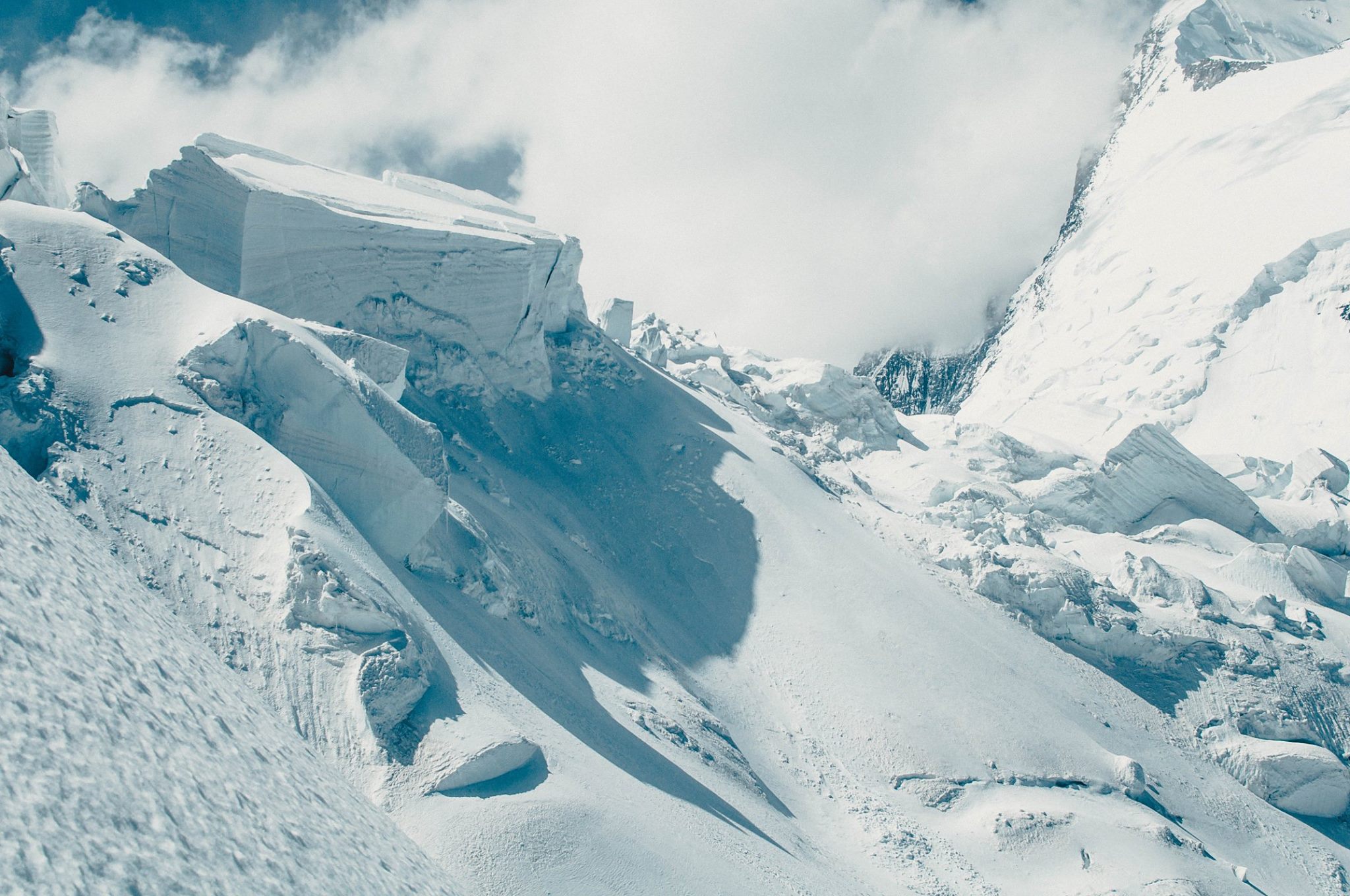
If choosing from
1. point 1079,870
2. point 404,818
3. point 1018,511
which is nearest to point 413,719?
point 404,818

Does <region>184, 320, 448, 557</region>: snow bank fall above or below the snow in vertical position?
above

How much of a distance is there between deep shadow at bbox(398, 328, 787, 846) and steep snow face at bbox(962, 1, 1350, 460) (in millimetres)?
22798

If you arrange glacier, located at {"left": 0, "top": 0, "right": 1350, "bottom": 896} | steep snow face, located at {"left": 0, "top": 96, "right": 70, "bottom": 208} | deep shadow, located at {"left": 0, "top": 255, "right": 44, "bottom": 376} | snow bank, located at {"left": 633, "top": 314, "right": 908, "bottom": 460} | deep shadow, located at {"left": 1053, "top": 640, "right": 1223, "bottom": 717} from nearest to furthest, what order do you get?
glacier, located at {"left": 0, "top": 0, "right": 1350, "bottom": 896} < deep shadow, located at {"left": 0, "top": 255, "right": 44, "bottom": 376} < steep snow face, located at {"left": 0, "top": 96, "right": 70, "bottom": 208} < deep shadow, located at {"left": 1053, "top": 640, "right": 1223, "bottom": 717} < snow bank, located at {"left": 633, "top": 314, "right": 908, "bottom": 460}

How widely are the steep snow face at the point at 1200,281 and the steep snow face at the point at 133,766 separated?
4987cm

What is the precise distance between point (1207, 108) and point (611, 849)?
92675 millimetres

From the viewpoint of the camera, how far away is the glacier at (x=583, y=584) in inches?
222

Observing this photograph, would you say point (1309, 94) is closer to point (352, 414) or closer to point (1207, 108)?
point (1207, 108)

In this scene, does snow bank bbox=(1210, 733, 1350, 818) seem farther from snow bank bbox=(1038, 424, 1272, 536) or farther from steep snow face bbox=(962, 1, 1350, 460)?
steep snow face bbox=(962, 1, 1350, 460)

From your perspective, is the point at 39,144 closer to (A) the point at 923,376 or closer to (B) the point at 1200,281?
(B) the point at 1200,281

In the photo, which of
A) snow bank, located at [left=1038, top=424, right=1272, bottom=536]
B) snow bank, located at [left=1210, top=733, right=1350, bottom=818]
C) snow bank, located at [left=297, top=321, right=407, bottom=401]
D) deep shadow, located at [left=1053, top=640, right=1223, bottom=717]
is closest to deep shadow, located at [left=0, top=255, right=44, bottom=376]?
snow bank, located at [left=297, top=321, right=407, bottom=401]

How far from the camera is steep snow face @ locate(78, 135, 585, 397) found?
32688mm

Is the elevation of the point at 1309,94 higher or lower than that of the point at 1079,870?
higher

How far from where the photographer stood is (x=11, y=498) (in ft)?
18.5

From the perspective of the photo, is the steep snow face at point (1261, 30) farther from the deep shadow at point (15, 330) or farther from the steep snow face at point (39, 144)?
the deep shadow at point (15, 330)
